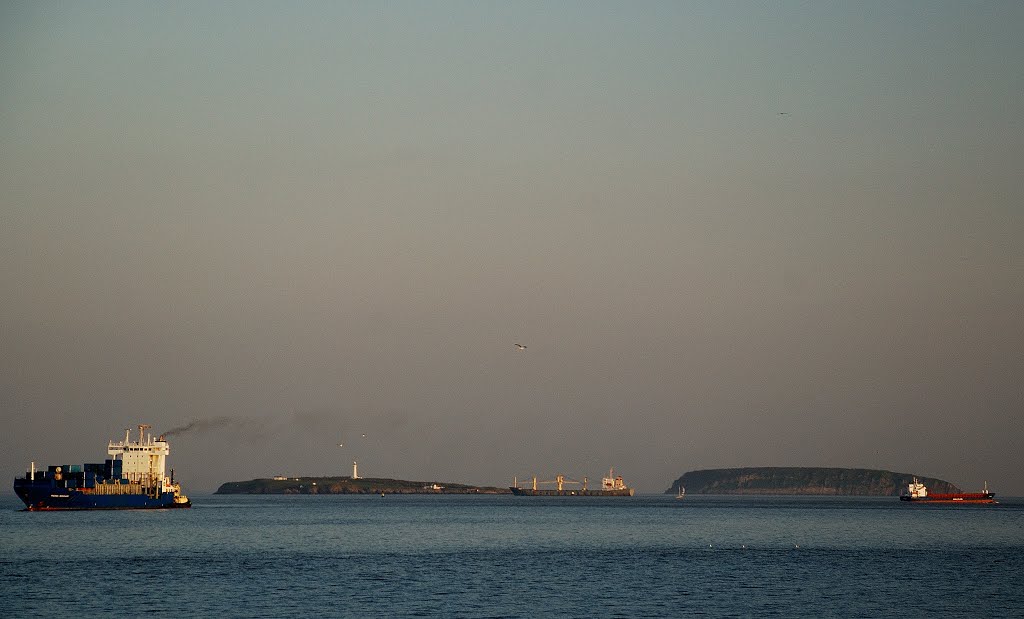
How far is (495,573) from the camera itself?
68.9 metres

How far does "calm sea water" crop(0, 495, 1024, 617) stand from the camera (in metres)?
53.0

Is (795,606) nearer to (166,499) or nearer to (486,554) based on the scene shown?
(486,554)

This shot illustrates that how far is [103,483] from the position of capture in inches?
6250

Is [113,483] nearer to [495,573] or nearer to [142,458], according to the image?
[142,458]

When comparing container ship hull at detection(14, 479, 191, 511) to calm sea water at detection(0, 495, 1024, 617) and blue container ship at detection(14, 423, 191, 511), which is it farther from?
calm sea water at detection(0, 495, 1024, 617)

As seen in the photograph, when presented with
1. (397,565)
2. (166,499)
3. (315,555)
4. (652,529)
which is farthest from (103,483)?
(397,565)

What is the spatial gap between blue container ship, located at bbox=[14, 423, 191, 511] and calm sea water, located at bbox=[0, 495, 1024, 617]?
40522 mm

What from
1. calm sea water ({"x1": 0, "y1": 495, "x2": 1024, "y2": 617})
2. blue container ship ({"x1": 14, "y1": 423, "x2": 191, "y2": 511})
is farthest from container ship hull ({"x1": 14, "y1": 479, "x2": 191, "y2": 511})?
calm sea water ({"x1": 0, "y1": 495, "x2": 1024, "y2": 617})

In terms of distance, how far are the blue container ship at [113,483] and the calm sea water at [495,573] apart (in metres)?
40.5

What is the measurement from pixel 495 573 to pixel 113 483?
10509 cm

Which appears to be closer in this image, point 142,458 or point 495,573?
point 495,573

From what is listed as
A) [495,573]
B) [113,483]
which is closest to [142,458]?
[113,483]

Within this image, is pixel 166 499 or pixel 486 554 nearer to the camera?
pixel 486 554

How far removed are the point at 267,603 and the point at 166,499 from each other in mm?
120251
